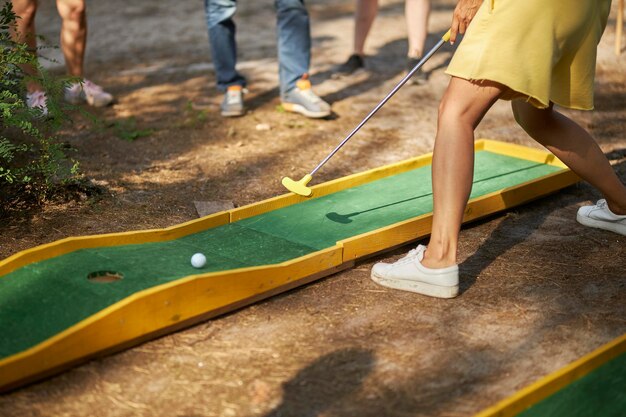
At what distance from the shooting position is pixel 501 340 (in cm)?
321

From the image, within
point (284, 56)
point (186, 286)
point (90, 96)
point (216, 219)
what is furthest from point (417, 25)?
point (186, 286)

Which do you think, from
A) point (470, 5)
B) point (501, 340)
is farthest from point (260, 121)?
point (501, 340)

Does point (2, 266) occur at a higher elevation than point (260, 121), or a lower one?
higher

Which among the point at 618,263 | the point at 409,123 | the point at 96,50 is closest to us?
the point at 618,263

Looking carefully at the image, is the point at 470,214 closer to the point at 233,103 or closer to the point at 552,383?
the point at 552,383

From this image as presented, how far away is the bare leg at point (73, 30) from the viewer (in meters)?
6.23

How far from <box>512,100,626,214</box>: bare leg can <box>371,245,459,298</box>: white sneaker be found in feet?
2.77

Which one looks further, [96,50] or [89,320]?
[96,50]

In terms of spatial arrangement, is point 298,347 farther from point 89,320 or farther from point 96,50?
point 96,50

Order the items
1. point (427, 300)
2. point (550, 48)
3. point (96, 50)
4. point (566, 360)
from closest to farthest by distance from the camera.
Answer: point (566, 360) < point (550, 48) < point (427, 300) < point (96, 50)

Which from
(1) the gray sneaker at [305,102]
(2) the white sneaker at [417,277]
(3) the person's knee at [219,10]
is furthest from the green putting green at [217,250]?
(3) the person's knee at [219,10]

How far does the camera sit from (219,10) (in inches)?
248

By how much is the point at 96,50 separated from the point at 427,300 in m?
6.23

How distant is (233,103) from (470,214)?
8.77ft
